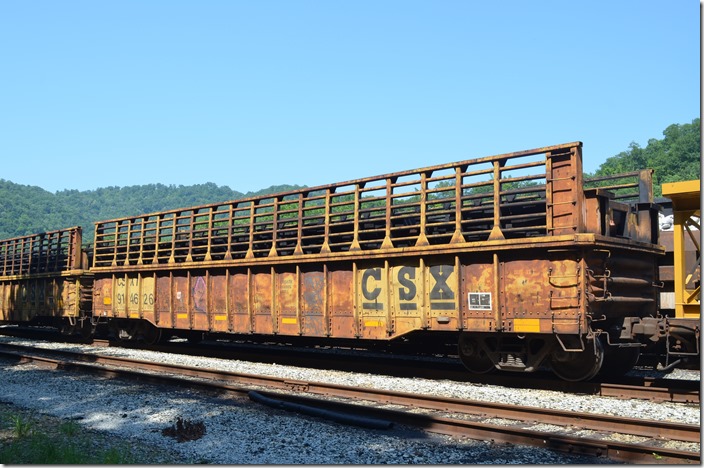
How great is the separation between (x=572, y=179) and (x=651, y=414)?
142 inches

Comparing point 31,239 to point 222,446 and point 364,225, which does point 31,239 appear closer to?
point 364,225

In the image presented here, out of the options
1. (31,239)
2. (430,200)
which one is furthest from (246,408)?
(31,239)

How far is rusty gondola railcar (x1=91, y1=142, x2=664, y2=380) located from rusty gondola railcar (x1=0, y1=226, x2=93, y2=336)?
23.3 feet

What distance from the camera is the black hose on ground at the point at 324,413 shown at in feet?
26.7

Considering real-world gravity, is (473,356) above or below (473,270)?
below

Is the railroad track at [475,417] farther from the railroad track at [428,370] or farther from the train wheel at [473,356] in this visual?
the train wheel at [473,356]

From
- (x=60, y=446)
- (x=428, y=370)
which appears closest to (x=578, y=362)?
(x=428, y=370)

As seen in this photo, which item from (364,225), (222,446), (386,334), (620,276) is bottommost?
(222,446)

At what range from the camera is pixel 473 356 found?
11.7 m

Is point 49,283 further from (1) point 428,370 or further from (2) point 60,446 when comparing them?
(2) point 60,446

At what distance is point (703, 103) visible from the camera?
6359 millimetres

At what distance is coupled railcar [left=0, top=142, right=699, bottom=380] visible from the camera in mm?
10203

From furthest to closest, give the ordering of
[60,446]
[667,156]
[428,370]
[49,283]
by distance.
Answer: [667,156], [49,283], [428,370], [60,446]

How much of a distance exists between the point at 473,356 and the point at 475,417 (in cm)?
310
